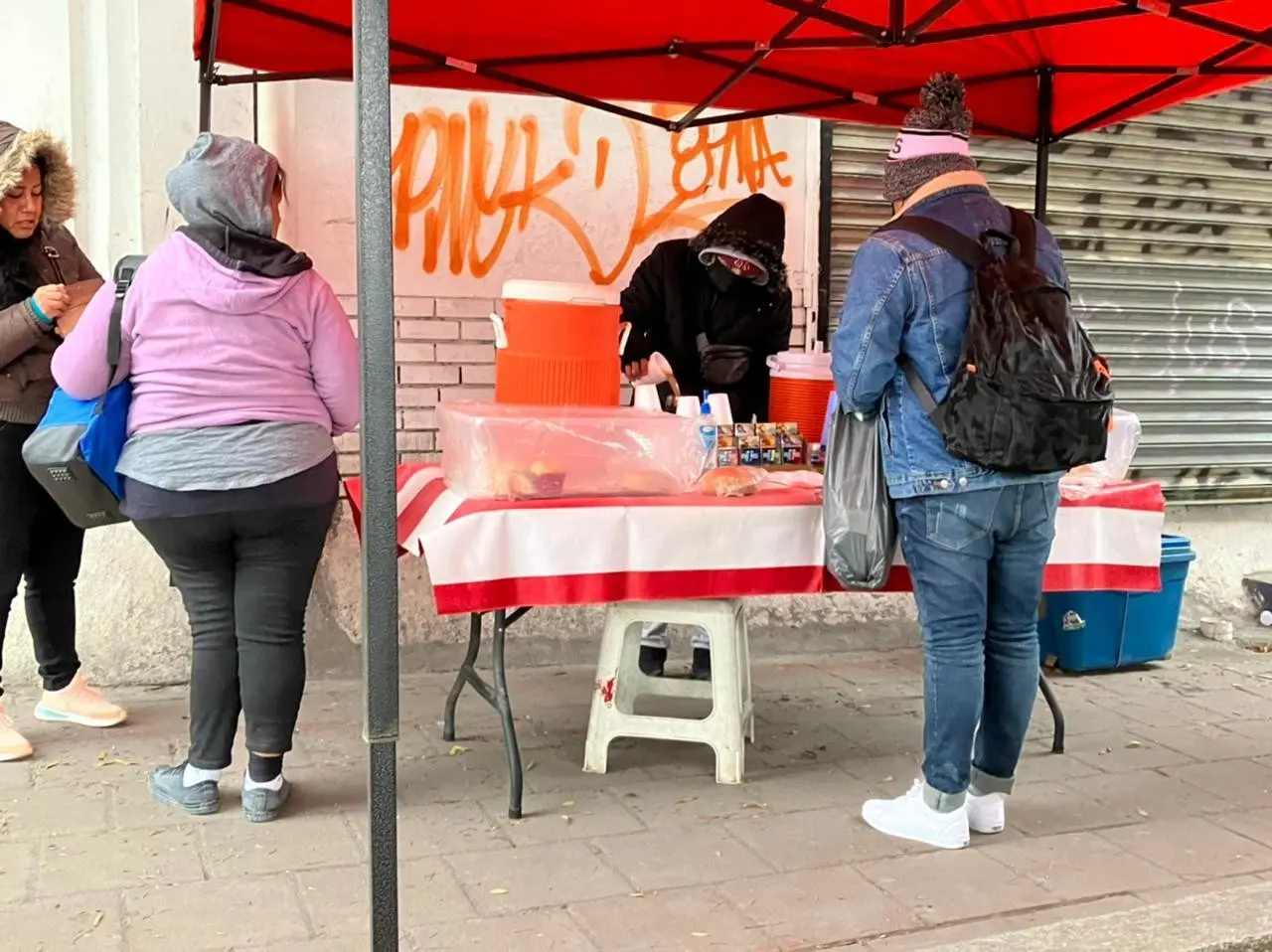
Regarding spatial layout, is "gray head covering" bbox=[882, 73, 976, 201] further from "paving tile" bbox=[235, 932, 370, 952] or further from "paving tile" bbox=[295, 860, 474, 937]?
"paving tile" bbox=[235, 932, 370, 952]

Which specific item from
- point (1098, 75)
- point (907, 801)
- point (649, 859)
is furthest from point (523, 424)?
point (1098, 75)

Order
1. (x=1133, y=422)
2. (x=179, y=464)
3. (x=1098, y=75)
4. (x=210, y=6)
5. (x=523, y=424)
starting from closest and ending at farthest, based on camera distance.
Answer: (x=179, y=464) < (x=523, y=424) < (x=210, y=6) < (x=1133, y=422) < (x=1098, y=75)

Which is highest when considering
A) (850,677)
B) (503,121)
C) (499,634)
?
(503,121)

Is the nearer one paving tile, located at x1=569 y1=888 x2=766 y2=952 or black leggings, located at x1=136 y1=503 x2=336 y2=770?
paving tile, located at x1=569 y1=888 x2=766 y2=952

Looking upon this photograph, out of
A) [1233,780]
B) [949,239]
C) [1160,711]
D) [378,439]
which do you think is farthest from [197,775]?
[1160,711]

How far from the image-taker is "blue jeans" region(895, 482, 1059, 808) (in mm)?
3133

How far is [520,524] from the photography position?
324 cm

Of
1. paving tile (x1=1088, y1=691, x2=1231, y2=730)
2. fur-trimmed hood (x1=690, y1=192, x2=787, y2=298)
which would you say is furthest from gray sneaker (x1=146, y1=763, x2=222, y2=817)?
paving tile (x1=1088, y1=691, x2=1231, y2=730)

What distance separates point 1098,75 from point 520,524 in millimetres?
3021

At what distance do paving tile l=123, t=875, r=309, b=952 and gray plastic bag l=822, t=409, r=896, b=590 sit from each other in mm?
1662

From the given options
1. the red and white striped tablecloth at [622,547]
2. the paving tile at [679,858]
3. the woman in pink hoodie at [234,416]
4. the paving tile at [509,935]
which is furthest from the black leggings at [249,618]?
the paving tile at [679,858]

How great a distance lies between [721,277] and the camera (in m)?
4.45

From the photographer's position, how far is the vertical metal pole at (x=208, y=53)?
12.0 ft

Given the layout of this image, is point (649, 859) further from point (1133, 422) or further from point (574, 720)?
point (1133, 422)
